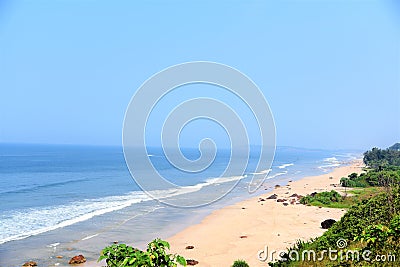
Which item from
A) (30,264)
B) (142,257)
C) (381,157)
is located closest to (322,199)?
(30,264)

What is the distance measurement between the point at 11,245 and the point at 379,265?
19634 millimetres

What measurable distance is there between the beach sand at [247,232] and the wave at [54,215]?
7.14 m

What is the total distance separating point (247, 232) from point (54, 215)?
15.9m

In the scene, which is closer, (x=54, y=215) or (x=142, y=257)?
(x=142, y=257)

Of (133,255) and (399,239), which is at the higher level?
(133,255)

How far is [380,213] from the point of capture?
13422 millimetres

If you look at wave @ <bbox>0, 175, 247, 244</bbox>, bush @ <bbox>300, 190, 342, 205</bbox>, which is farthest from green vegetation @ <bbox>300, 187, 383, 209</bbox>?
wave @ <bbox>0, 175, 247, 244</bbox>

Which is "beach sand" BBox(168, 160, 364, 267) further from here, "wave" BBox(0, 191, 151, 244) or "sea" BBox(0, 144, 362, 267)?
"wave" BBox(0, 191, 151, 244)

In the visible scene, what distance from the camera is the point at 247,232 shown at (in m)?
23.0

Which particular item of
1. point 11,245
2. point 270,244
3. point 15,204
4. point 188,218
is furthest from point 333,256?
point 15,204

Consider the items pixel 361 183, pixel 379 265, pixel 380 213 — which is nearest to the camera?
pixel 379 265

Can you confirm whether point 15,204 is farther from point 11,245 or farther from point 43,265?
point 43,265

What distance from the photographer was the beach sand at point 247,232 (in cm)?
1788

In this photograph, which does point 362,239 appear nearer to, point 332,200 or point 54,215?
point 54,215
